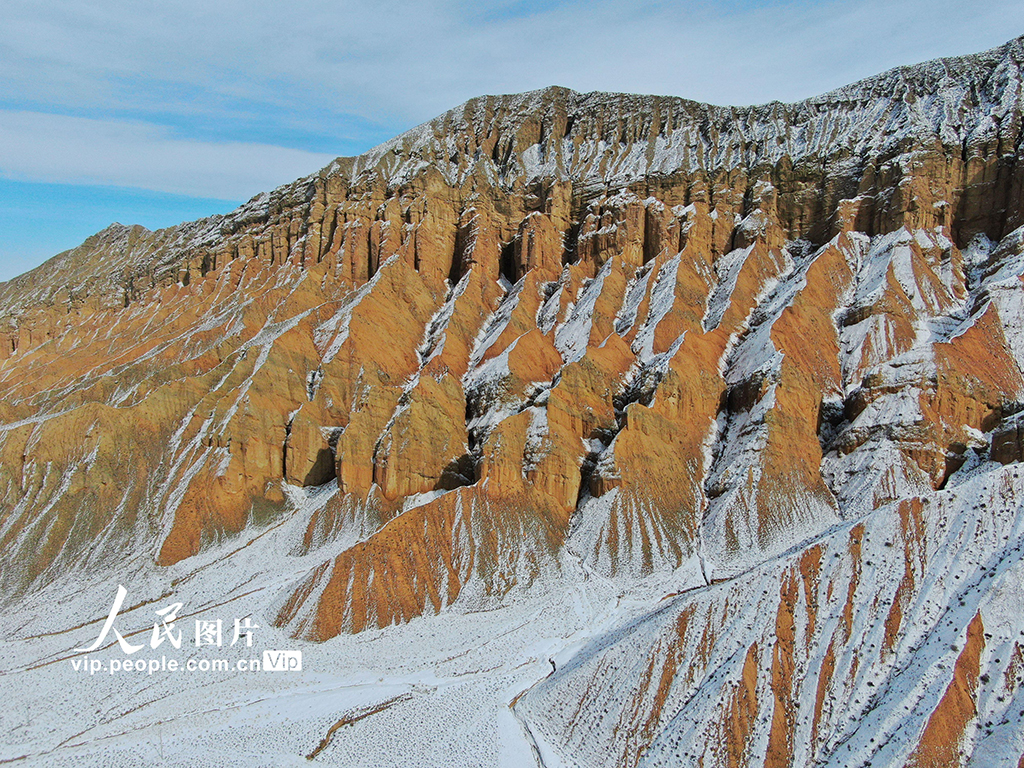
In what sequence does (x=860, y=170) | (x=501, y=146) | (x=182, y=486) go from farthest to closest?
1. (x=501, y=146)
2. (x=860, y=170)
3. (x=182, y=486)

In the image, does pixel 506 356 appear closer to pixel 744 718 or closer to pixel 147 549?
pixel 147 549

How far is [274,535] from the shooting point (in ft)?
147

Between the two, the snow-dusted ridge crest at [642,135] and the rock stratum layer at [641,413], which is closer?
the rock stratum layer at [641,413]

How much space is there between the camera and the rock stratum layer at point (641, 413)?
78.0 ft

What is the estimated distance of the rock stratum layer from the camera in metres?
23.8

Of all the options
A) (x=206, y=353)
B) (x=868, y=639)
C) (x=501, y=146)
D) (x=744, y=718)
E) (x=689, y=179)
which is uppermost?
(x=501, y=146)

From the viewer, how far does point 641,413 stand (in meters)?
46.0

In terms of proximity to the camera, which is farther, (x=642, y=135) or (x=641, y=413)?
(x=642, y=135)

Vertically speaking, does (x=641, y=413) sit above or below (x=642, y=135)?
below

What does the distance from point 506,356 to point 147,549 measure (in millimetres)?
29263

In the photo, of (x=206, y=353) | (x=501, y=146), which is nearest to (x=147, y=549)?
(x=206, y=353)

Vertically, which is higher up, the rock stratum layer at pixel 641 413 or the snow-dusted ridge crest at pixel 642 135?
the snow-dusted ridge crest at pixel 642 135

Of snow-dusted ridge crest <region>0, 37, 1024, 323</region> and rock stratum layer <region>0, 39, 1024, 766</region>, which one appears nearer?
rock stratum layer <region>0, 39, 1024, 766</region>

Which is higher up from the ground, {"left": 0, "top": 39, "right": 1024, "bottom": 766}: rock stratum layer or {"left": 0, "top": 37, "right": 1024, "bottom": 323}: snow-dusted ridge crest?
{"left": 0, "top": 37, "right": 1024, "bottom": 323}: snow-dusted ridge crest
